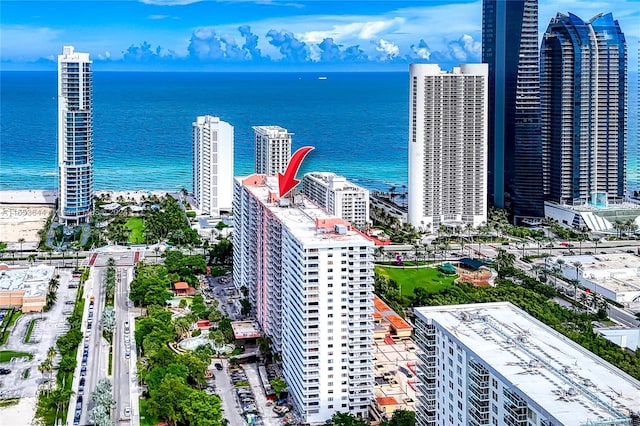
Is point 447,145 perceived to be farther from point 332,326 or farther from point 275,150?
point 332,326

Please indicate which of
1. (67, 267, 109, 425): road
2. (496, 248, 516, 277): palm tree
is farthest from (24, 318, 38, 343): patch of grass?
(496, 248, 516, 277): palm tree

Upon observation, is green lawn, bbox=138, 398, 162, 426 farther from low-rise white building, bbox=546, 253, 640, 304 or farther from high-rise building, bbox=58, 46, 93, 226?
high-rise building, bbox=58, 46, 93, 226

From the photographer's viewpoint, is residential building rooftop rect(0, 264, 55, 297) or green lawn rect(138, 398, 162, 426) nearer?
green lawn rect(138, 398, 162, 426)

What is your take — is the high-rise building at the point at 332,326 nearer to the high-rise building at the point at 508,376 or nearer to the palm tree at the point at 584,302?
the high-rise building at the point at 508,376

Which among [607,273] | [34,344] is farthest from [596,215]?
[34,344]

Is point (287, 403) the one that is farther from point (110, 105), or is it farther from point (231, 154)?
point (110, 105)

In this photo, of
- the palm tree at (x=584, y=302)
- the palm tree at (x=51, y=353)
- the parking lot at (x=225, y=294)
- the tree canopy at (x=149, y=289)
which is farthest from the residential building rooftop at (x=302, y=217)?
the palm tree at (x=584, y=302)
